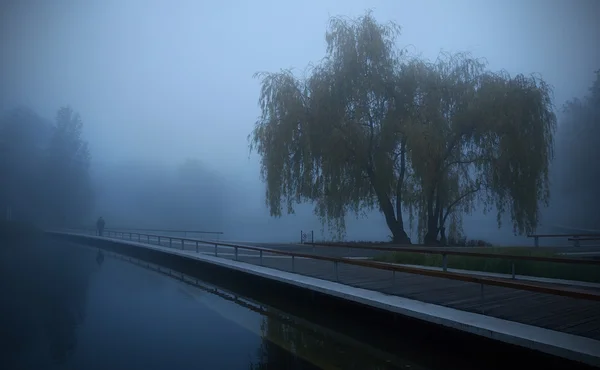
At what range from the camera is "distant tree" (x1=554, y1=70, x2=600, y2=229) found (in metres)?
15.1

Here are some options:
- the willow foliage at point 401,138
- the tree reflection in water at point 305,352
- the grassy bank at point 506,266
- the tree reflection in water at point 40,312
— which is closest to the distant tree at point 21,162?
the tree reflection in water at point 40,312

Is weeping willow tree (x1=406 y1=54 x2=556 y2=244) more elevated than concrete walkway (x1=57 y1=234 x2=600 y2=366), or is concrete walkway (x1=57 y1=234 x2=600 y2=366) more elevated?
weeping willow tree (x1=406 y1=54 x2=556 y2=244)

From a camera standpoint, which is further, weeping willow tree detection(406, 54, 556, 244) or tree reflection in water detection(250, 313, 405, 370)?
weeping willow tree detection(406, 54, 556, 244)

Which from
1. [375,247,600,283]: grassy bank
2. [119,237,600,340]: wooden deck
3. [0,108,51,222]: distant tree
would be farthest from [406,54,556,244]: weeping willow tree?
[0,108,51,222]: distant tree

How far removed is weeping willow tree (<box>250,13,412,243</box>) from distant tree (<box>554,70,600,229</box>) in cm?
598

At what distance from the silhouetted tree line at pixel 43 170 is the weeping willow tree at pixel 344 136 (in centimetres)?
2928

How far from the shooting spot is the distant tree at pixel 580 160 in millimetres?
15070

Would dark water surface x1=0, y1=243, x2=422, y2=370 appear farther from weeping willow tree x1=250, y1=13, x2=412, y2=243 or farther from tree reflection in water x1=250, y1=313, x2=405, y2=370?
weeping willow tree x1=250, y1=13, x2=412, y2=243

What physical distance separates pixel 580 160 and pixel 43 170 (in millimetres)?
40996

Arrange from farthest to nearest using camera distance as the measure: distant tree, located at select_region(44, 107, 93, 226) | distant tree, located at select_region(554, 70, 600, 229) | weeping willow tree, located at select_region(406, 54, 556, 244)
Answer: distant tree, located at select_region(44, 107, 93, 226) < weeping willow tree, located at select_region(406, 54, 556, 244) < distant tree, located at select_region(554, 70, 600, 229)

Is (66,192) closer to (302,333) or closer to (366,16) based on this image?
(366,16)


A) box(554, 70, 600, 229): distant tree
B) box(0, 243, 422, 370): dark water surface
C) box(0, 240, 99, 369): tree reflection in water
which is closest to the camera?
box(0, 243, 422, 370): dark water surface

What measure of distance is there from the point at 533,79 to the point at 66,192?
40513 mm

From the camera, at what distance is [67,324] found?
6.89 m
